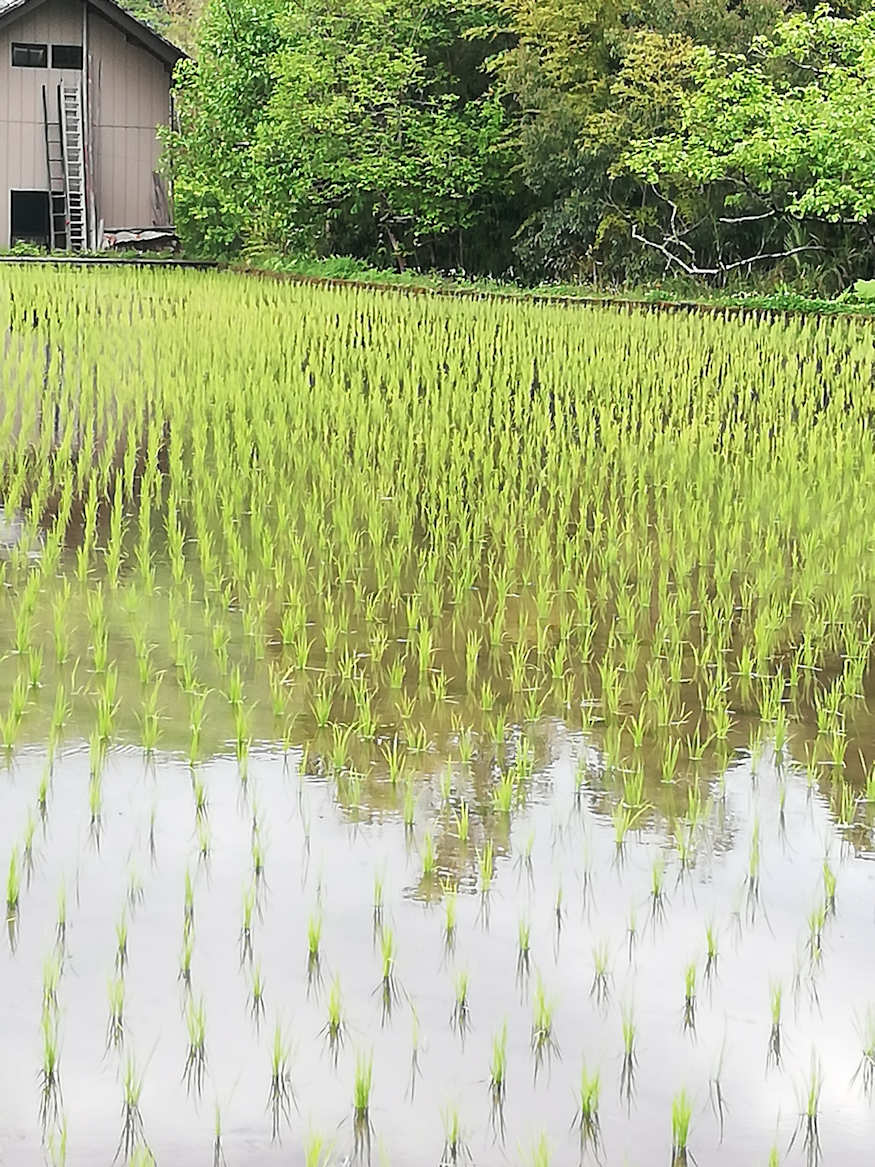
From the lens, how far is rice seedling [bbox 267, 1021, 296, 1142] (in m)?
2.15

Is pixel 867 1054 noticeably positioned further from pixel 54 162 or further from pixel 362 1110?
pixel 54 162

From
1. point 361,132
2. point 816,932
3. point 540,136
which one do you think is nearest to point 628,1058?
point 816,932

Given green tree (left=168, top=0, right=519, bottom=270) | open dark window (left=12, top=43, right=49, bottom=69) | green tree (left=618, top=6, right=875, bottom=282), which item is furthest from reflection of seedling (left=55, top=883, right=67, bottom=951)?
open dark window (left=12, top=43, right=49, bottom=69)

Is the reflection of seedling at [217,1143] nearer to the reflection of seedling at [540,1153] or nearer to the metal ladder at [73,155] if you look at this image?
the reflection of seedling at [540,1153]

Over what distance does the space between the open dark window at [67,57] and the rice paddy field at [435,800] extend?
20435mm

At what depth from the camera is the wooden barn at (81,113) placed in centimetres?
2572

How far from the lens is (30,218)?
27125 millimetres

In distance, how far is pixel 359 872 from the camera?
2975 millimetres

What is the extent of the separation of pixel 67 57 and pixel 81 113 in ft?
4.62

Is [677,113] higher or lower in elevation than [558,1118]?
higher

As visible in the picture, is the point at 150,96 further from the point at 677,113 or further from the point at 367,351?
the point at 367,351

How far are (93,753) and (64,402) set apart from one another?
5.64m

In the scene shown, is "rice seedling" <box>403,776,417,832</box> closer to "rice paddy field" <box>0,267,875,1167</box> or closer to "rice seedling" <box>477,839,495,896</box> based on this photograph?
"rice paddy field" <box>0,267,875,1167</box>

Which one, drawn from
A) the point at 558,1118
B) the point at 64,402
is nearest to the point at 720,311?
the point at 64,402
